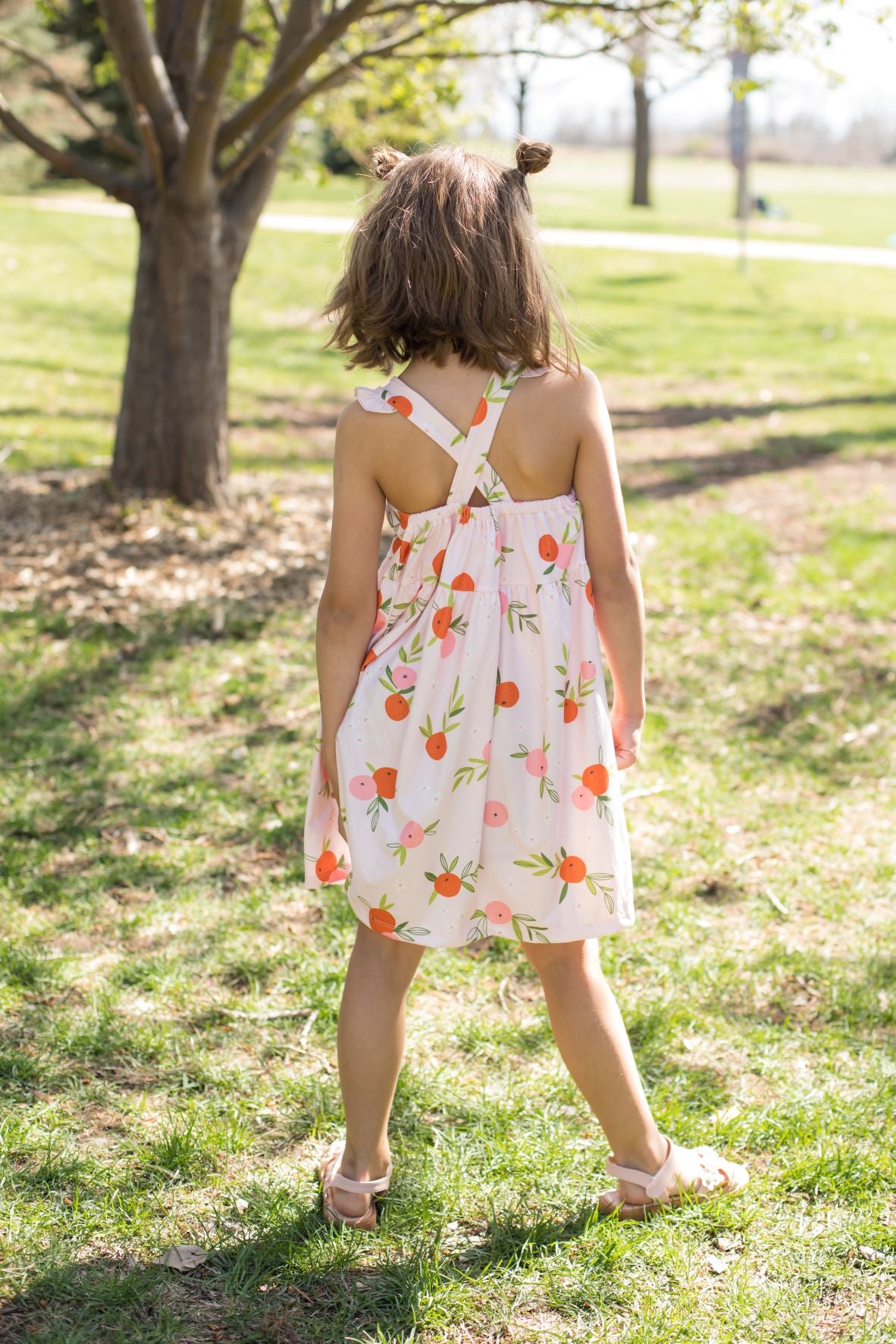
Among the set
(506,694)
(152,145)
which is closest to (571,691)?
(506,694)

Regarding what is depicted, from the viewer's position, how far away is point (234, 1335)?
2014mm

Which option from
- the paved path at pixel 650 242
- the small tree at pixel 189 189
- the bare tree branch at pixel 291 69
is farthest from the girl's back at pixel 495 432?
the paved path at pixel 650 242

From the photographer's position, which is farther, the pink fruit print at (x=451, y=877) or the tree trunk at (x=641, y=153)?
the tree trunk at (x=641, y=153)

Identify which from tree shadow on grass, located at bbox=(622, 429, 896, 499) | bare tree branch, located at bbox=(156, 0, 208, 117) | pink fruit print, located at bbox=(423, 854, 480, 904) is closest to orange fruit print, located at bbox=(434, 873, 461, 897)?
pink fruit print, located at bbox=(423, 854, 480, 904)

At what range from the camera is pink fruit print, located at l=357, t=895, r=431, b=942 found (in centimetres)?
206

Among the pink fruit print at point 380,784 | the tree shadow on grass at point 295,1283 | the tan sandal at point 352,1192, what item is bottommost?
the tree shadow on grass at point 295,1283

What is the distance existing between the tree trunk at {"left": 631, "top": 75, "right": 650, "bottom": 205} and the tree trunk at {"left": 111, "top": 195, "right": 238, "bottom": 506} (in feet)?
76.5

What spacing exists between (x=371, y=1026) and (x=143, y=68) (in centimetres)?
459

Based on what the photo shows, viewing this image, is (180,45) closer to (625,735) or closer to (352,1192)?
(625,735)

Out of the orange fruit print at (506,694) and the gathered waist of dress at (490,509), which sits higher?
the gathered waist of dress at (490,509)

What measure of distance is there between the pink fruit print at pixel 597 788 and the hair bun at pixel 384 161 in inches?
39.6

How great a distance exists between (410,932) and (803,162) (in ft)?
242

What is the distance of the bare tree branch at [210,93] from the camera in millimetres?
5137

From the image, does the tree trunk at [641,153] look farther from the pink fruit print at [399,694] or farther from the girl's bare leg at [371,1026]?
the girl's bare leg at [371,1026]
